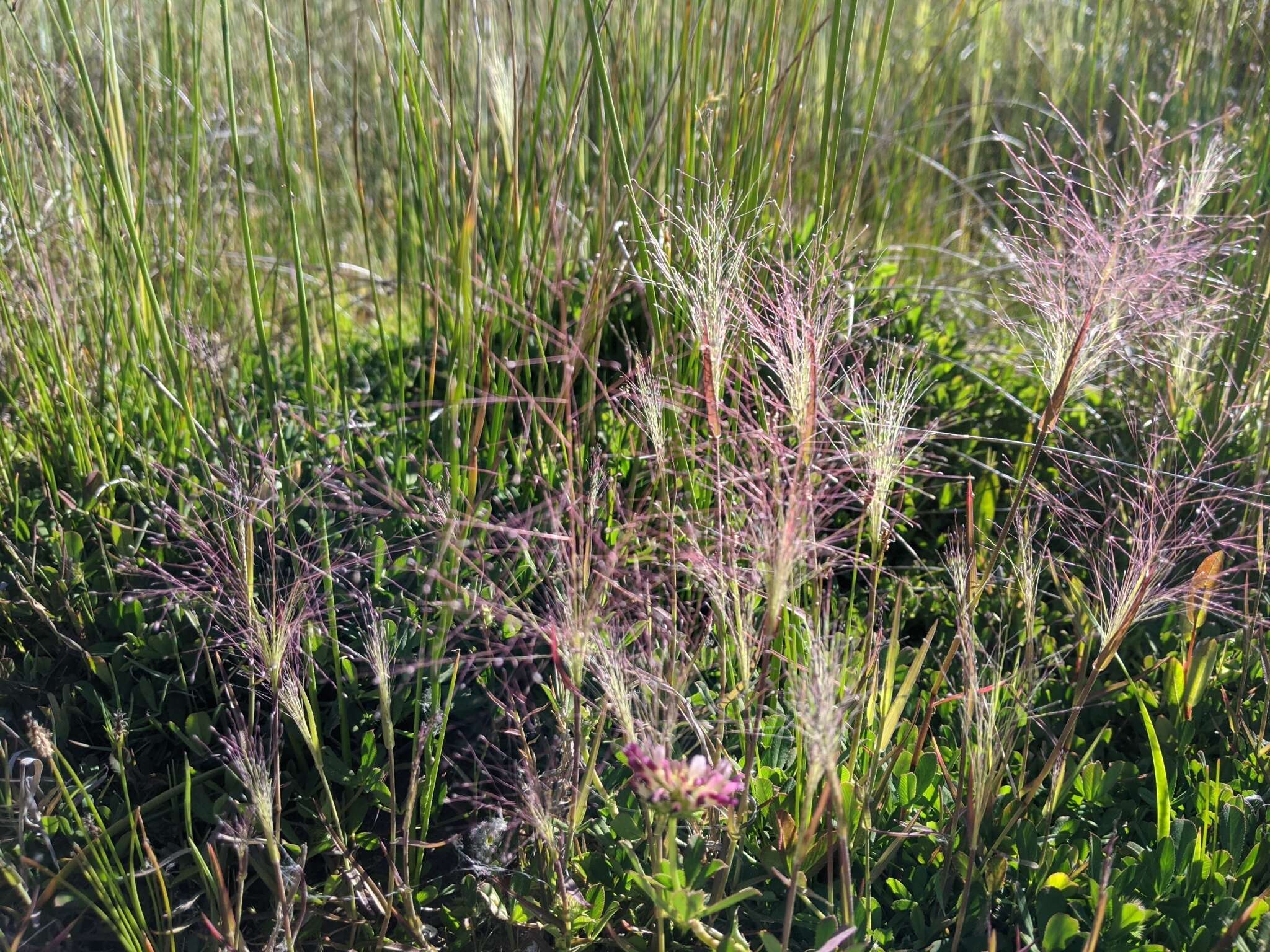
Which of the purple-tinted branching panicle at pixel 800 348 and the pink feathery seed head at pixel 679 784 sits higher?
the purple-tinted branching panicle at pixel 800 348

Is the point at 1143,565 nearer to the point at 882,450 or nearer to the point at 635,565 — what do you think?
the point at 882,450

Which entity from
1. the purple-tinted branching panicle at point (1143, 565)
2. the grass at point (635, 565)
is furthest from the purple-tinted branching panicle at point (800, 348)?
the purple-tinted branching panicle at point (1143, 565)

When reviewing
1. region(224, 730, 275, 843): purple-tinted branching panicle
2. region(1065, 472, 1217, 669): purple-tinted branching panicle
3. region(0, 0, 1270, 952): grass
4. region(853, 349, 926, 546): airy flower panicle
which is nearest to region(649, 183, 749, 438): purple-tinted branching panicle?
region(0, 0, 1270, 952): grass

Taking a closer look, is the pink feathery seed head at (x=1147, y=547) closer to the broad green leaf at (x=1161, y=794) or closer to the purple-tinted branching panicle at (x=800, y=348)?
the broad green leaf at (x=1161, y=794)

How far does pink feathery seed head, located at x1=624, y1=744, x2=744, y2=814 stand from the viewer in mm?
804

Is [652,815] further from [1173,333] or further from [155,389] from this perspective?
[155,389]

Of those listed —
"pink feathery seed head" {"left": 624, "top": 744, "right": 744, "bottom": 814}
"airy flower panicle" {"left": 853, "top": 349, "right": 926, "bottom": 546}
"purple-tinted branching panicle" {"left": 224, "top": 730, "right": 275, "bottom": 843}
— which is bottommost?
"purple-tinted branching panicle" {"left": 224, "top": 730, "right": 275, "bottom": 843}

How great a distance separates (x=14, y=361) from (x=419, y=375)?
0.68m

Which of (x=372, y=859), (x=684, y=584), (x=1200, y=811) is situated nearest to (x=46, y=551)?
(x=372, y=859)

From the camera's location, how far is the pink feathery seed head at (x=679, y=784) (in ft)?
2.64

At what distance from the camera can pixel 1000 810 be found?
1222 mm

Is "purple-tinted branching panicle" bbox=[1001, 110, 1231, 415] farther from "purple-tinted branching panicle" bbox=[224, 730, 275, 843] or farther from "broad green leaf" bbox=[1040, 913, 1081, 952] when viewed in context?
"purple-tinted branching panicle" bbox=[224, 730, 275, 843]

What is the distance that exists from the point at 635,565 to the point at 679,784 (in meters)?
0.33

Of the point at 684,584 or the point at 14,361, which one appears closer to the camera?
the point at 684,584
